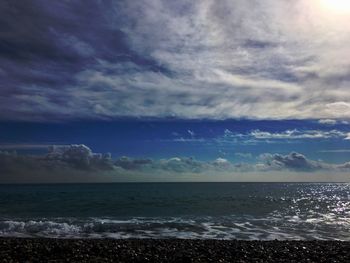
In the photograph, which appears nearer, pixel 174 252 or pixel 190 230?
pixel 174 252

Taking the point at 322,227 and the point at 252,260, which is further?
the point at 322,227

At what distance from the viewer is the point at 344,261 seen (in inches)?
675

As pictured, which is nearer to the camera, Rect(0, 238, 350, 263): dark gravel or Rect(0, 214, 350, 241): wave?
Rect(0, 238, 350, 263): dark gravel

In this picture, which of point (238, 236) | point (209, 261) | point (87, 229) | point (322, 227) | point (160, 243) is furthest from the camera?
point (322, 227)

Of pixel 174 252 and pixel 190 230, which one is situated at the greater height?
pixel 174 252

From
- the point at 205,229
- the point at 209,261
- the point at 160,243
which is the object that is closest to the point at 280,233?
the point at 205,229

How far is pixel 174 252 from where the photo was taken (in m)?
18.7

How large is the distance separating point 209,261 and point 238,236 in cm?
1136

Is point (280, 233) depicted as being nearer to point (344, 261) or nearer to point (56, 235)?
point (344, 261)

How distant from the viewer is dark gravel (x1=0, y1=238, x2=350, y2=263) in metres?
16.9

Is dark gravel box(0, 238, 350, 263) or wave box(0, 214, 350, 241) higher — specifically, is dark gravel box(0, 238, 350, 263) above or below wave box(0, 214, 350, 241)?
above

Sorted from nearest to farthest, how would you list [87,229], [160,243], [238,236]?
[160,243] < [238,236] < [87,229]

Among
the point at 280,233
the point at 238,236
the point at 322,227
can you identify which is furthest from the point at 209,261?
the point at 322,227

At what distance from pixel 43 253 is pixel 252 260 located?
9.58 meters
